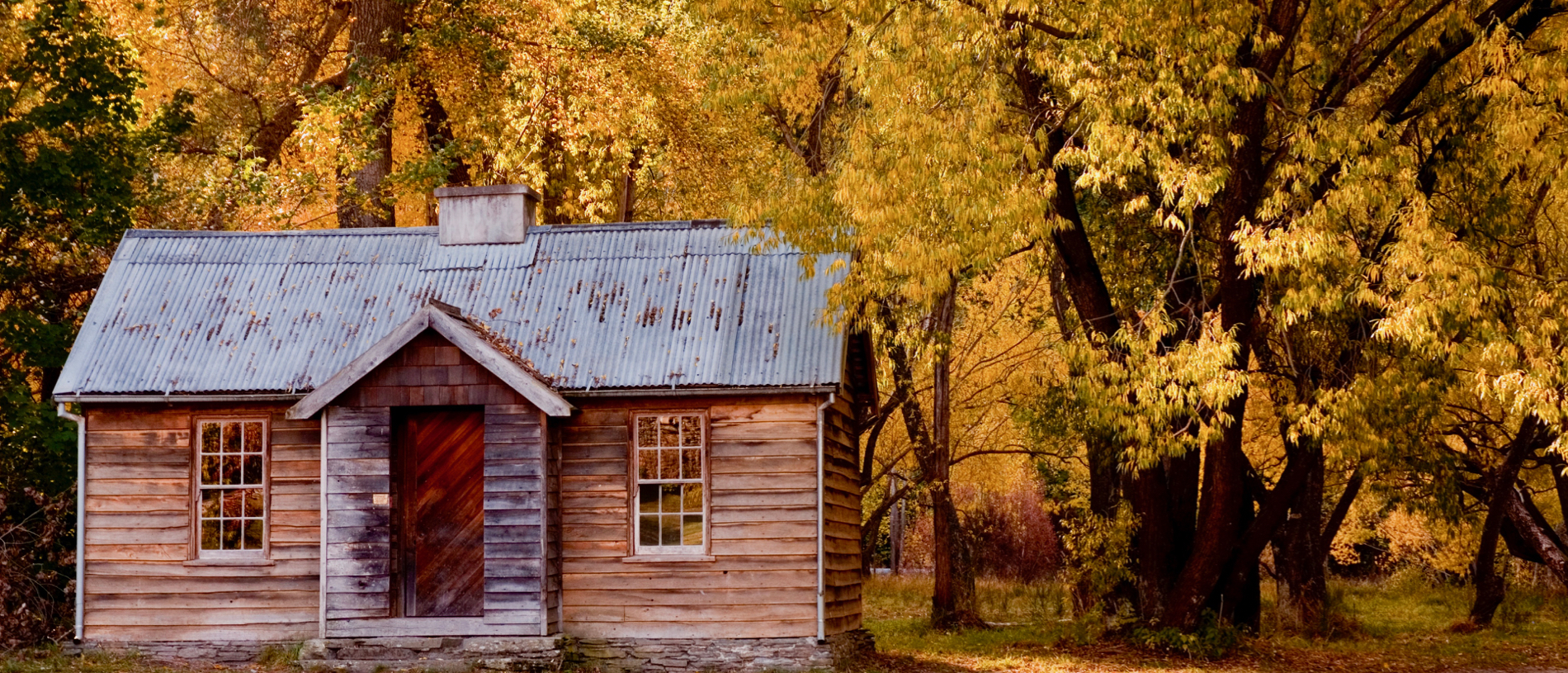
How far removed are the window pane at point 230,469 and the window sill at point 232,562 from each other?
3.00ft

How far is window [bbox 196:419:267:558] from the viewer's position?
17656mm

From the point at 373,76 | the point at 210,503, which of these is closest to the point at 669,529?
the point at 210,503

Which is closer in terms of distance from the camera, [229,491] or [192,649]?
[192,649]

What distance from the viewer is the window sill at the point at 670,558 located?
17.0 metres

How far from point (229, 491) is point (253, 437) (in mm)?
686

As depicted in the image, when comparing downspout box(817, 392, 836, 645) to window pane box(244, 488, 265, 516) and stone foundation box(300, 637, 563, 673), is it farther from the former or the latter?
window pane box(244, 488, 265, 516)

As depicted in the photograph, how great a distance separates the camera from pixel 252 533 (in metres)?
17.8

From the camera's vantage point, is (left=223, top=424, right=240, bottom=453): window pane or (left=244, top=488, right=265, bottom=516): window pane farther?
(left=223, top=424, right=240, bottom=453): window pane

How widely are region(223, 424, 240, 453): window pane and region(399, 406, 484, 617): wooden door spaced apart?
2224 mm

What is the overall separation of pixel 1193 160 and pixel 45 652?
1440 cm

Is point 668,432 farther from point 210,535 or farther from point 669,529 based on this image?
point 210,535

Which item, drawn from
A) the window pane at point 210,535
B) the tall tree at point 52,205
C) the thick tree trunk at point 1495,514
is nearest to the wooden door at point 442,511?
the window pane at point 210,535

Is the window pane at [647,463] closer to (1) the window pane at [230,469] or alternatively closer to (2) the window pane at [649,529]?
(2) the window pane at [649,529]

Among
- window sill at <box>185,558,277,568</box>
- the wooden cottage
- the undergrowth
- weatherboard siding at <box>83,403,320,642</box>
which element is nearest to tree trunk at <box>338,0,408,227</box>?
the wooden cottage
